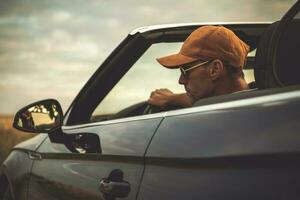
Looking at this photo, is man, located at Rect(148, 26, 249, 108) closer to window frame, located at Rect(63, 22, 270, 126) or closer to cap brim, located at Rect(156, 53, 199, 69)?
cap brim, located at Rect(156, 53, 199, 69)

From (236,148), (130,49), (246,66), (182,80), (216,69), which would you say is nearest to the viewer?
(236,148)

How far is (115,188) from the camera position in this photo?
8.96ft

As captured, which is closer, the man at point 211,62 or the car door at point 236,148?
the car door at point 236,148

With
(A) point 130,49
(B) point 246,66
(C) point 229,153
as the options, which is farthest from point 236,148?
(B) point 246,66

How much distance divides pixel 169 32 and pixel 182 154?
1367 mm

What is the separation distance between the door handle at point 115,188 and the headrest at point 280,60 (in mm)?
644

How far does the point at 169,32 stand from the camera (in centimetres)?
351

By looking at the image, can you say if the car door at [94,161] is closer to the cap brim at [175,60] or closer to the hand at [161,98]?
the hand at [161,98]

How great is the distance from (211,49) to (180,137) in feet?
2.46

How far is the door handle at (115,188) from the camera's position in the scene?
2.65m

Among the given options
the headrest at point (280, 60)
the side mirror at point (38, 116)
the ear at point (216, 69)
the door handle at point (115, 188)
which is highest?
the headrest at point (280, 60)

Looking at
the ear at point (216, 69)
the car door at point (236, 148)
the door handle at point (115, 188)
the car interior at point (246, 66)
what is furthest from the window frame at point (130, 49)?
the car door at point (236, 148)

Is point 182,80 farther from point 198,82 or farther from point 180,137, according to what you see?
point 180,137

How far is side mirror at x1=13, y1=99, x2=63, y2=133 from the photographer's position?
4004mm
